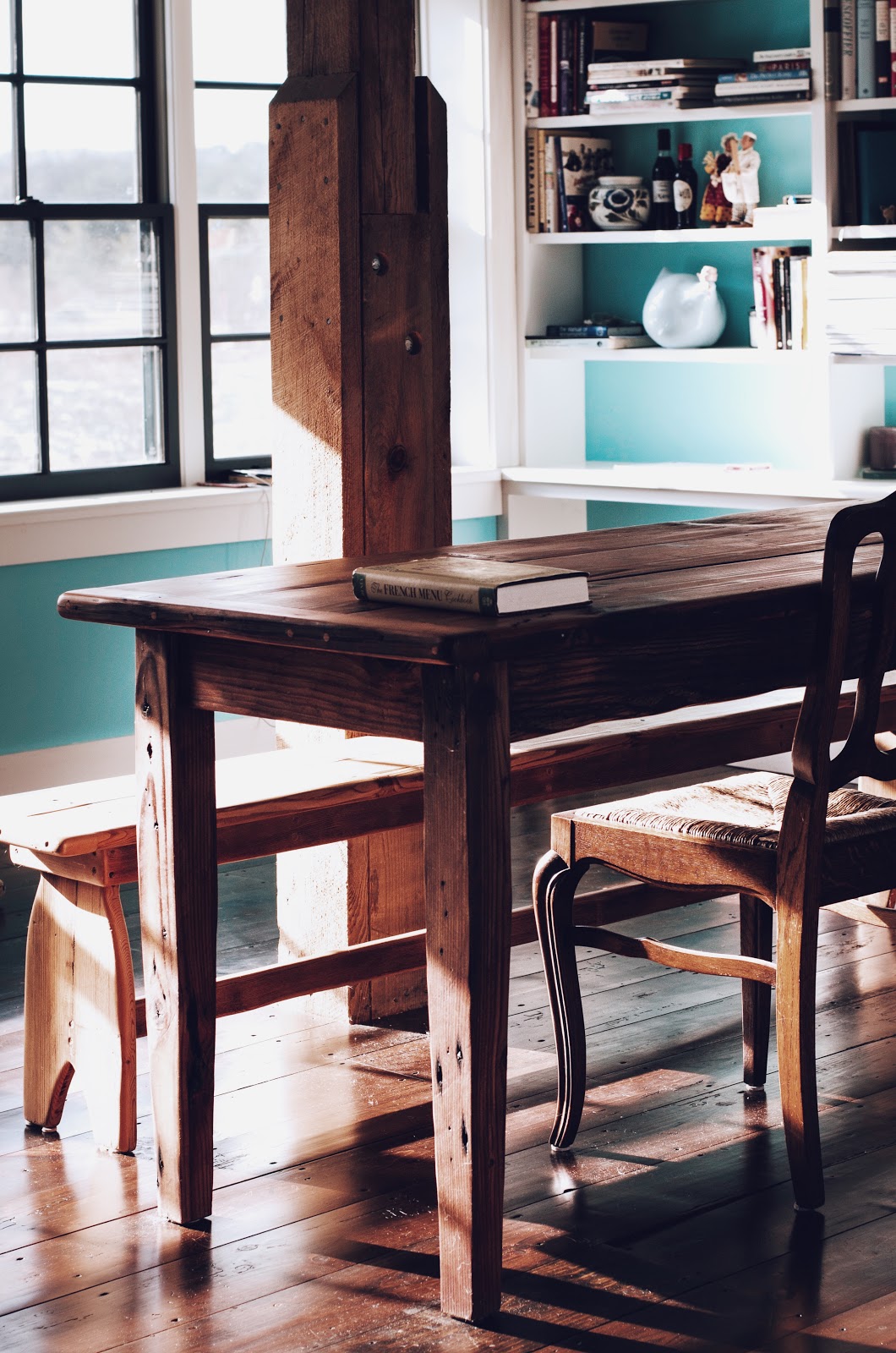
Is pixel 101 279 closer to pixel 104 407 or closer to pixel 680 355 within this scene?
pixel 104 407

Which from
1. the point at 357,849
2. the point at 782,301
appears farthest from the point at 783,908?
the point at 782,301

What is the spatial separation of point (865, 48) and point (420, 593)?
3.28 m

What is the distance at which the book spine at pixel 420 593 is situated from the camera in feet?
7.71

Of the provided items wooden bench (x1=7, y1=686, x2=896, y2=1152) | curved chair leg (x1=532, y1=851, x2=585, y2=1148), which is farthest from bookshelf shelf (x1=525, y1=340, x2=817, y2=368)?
curved chair leg (x1=532, y1=851, x2=585, y2=1148)

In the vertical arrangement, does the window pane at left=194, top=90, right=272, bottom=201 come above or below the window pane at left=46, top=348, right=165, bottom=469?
above

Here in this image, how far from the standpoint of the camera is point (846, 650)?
272 centimetres

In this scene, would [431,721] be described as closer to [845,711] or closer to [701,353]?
[845,711]

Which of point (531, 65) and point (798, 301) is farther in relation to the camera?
point (531, 65)

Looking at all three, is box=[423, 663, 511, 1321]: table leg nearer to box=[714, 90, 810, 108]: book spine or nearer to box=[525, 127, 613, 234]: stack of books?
box=[714, 90, 810, 108]: book spine

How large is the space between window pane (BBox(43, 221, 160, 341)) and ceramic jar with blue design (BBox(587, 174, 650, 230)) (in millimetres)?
1336

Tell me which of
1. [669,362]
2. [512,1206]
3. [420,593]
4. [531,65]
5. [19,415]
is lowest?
[512,1206]

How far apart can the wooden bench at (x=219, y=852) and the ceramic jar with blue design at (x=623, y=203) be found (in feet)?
8.68

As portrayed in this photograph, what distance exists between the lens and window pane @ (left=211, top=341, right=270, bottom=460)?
564 cm

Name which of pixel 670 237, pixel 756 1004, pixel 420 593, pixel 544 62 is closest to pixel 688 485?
pixel 670 237
